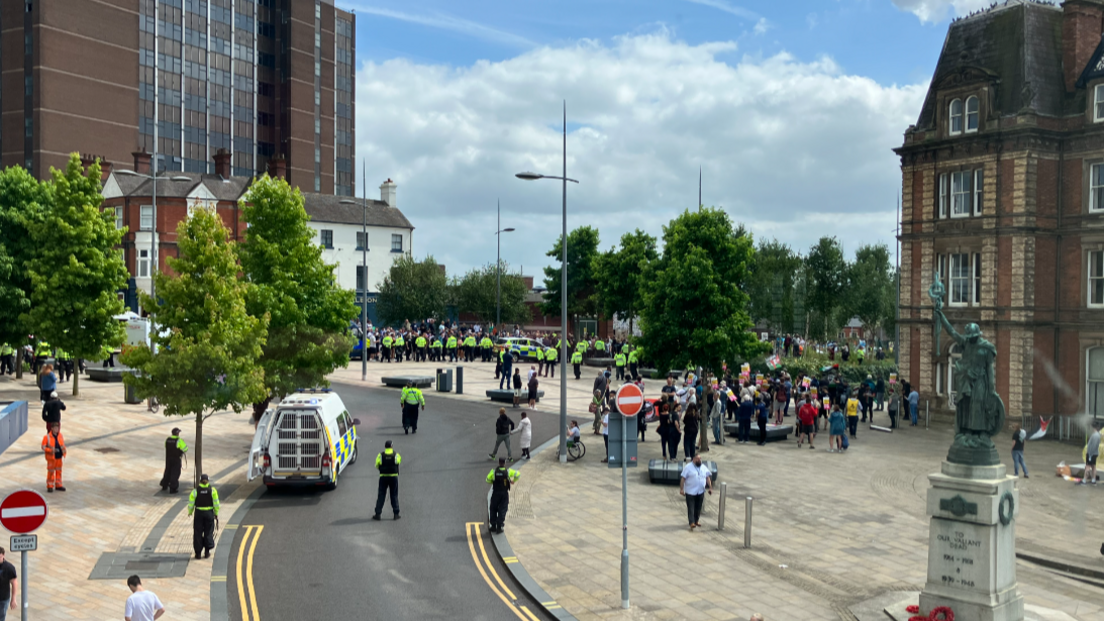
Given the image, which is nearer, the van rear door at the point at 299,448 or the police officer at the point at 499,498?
the police officer at the point at 499,498

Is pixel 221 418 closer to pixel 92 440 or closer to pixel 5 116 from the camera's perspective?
pixel 92 440

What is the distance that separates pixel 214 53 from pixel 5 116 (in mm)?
20672

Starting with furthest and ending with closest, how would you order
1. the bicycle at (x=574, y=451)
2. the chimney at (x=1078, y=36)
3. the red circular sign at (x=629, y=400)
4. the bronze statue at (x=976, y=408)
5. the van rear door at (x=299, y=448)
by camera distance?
the chimney at (x=1078, y=36)
the bicycle at (x=574, y=451)
the van rear door at (x=299, y=448)
the red circular sign at (x=629, y=400)
the bronze statue at (x=976, y=408)

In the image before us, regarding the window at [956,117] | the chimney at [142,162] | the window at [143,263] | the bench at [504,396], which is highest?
the chimney at [142,162]

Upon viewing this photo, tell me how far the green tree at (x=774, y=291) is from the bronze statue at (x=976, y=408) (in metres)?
61.0

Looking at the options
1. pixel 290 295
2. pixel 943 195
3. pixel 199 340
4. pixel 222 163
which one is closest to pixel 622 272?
pixel 943 195

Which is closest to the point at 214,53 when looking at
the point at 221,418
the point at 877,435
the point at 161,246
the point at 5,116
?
the point at 5,116

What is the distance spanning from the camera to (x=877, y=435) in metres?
33.8

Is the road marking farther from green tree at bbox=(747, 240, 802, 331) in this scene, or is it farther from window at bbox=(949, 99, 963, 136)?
green tree at bbox=(747, 240, 802, 331)

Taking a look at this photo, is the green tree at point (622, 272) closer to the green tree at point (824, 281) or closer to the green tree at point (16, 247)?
the green tree at point (824, 281)

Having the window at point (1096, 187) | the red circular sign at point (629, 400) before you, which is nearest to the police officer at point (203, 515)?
the red circular sign at point (629, 400)

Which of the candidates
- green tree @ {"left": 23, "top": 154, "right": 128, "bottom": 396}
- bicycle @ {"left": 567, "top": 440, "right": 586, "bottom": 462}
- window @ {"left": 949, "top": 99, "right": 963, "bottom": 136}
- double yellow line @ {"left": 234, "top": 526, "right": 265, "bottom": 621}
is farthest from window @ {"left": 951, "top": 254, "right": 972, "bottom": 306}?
green tree @ {"left": 23, "top": 154, "right": 128, "bottom": 396}

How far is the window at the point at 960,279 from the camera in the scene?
36.8 metres

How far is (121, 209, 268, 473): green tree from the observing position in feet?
68.8
